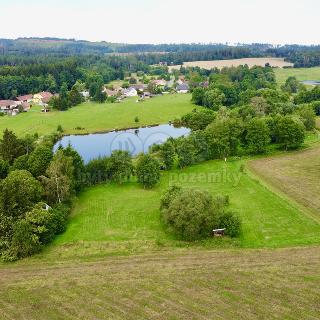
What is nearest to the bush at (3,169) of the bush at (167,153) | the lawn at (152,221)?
the lawn at (152,221)

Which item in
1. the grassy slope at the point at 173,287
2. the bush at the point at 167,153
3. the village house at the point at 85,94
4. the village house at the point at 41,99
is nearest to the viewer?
the grassy slope at the point at 173,287

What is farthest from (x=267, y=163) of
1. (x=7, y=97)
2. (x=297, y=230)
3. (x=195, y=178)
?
(x=7, y=97)

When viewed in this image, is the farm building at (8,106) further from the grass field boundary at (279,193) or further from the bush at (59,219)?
the grass field boundary at (279,193)

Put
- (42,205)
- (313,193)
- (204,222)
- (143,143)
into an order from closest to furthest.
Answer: (204,222), (42,205), (313,193), (143,143)

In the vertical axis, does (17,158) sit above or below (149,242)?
above

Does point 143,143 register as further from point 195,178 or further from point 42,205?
point 42,205

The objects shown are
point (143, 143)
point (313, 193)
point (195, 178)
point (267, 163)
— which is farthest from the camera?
point (143, 143)

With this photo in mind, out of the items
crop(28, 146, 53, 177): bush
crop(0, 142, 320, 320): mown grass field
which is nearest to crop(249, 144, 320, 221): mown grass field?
crop(0, 142, 320, 320): mown grass field
